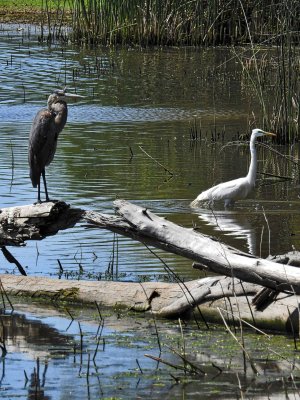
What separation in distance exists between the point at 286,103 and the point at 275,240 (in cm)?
466

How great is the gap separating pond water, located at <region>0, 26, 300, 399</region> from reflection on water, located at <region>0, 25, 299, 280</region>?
0.02 meters

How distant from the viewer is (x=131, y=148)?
55.4 ft

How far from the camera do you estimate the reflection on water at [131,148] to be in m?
10.7

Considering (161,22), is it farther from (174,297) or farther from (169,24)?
(174,297)

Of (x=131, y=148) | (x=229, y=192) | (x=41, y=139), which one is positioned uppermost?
(x=41, y=139)

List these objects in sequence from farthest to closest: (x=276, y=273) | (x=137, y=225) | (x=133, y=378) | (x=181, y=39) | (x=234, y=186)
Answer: (x=181, y=39), (x=234, y=186), (x=137, y=225), (x=276, y=273), (x=133, y=378)

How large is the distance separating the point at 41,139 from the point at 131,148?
6628 millimetres

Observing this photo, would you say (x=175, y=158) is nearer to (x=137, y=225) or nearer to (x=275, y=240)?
(x=275, y=240)

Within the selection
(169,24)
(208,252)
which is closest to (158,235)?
(208,252)

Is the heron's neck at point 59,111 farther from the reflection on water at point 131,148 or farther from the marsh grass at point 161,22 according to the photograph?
the marsh grass at point 161,22

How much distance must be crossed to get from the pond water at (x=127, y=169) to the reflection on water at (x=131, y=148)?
22 mm

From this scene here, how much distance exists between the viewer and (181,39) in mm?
30172

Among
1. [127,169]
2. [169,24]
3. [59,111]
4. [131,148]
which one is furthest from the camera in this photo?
[169,24]

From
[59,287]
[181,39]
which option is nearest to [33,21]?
[181,39]
